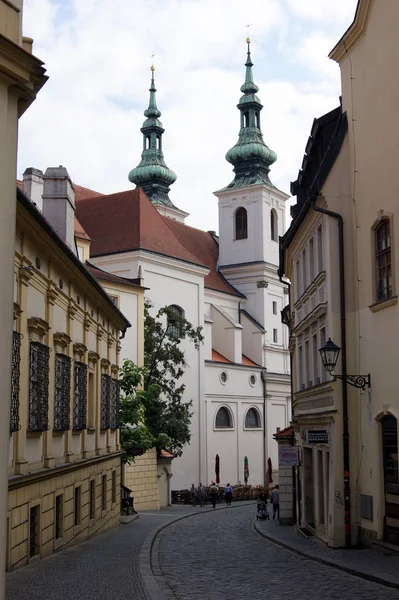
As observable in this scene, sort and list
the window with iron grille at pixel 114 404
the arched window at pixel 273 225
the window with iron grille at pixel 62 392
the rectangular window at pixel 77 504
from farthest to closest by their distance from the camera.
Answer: the arched window at pixel 273 225 < the window with iron grille at pixel 114 404 < the rectangular window at pixel 77 504 < the window with iron grille at pixel 62 392

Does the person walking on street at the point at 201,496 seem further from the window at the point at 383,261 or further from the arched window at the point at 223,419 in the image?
the window at the point at 383,261

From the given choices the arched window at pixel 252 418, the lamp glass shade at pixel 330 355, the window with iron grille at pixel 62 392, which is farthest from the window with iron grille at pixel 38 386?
the arched window at pixel 252 418

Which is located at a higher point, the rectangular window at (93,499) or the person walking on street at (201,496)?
the rectangular window at (93,499)

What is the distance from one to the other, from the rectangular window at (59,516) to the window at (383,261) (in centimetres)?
788

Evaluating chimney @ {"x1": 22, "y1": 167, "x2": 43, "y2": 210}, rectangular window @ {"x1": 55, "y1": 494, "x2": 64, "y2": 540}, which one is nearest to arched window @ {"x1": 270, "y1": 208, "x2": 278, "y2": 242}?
chimney @ {"x1": 22, "y1": 167, "x2": 43, "y2": 210}

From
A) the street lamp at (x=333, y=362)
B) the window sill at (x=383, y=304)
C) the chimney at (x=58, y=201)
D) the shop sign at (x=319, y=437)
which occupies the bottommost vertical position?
the shop sign at (x=319, y=437)

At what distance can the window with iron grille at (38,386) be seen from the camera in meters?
16.3

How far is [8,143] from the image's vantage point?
27.9 ft

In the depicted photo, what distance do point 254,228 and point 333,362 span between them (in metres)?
56.5

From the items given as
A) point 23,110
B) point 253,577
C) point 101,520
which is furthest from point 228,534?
point 23,110

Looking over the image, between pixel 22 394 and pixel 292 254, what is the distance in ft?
45.9

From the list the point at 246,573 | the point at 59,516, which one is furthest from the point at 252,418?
the point at 246,573

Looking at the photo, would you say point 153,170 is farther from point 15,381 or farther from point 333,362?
point 15,381

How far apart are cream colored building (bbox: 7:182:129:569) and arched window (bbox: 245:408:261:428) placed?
39.8m
